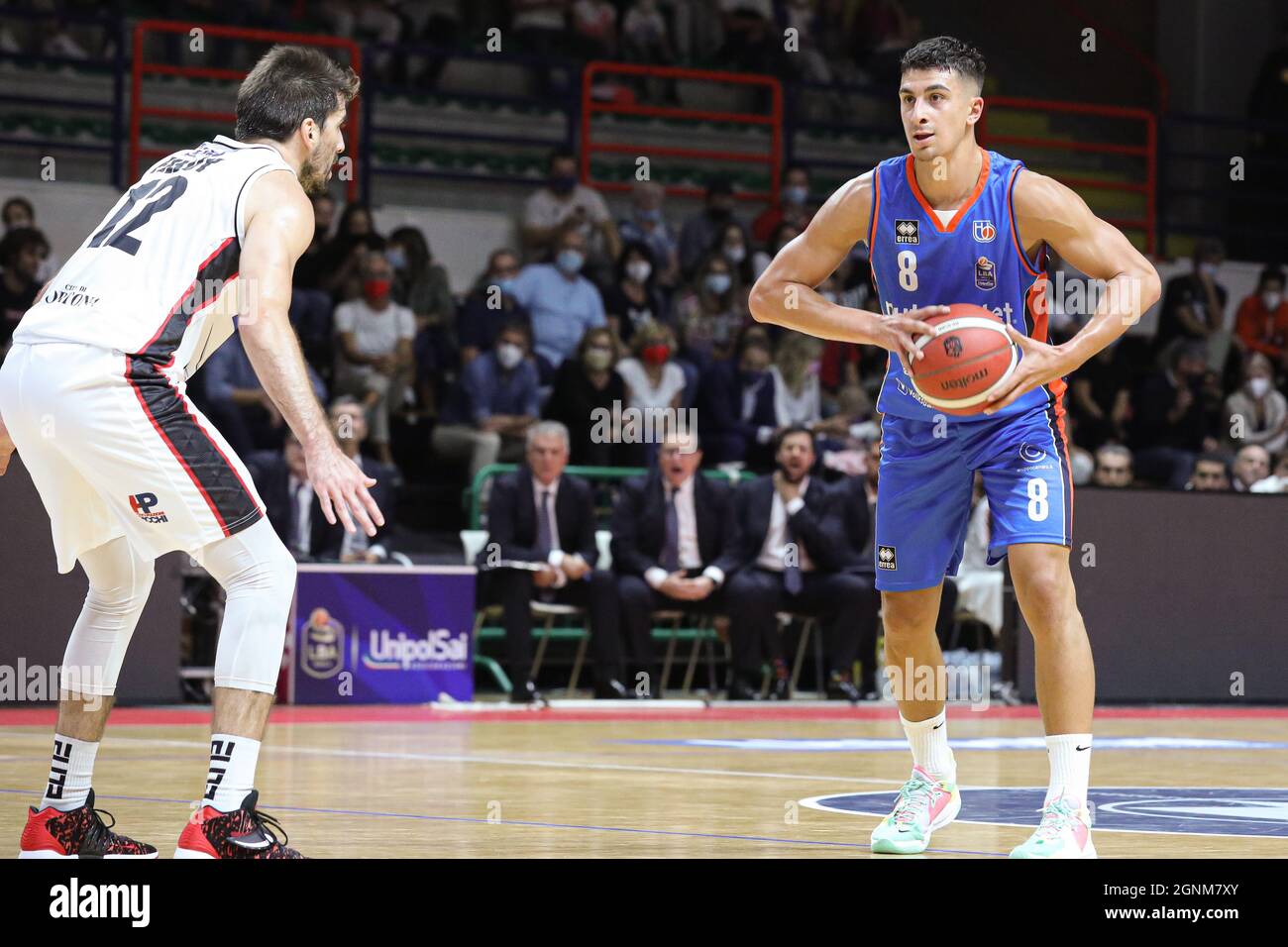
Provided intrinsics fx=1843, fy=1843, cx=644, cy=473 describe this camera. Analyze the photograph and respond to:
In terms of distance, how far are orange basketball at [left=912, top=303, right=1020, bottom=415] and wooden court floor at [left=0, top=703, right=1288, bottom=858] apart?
3.93 feet

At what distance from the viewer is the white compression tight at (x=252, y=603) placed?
168 inches

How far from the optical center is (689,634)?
12852 millimetres

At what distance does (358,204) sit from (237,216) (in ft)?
31.4

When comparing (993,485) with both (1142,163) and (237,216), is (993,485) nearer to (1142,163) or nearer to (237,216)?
(237,216)

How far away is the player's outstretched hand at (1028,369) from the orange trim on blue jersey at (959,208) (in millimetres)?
428

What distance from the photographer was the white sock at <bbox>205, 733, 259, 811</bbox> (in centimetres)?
418

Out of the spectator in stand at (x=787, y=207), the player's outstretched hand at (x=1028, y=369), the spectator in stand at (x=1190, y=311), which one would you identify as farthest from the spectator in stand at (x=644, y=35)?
the player's outstretched hand at (x=1028, y=369)

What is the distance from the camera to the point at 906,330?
4902mm

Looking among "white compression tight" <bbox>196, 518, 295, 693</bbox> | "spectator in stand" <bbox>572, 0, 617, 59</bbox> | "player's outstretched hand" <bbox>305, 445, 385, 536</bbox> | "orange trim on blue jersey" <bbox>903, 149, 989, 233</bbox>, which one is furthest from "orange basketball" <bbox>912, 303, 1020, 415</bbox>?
"spectator in stand" <bbox>572, 0, 617, 59</bbox>

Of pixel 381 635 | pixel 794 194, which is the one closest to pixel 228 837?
pixel 381 635

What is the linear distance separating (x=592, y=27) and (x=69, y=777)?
1363 cm

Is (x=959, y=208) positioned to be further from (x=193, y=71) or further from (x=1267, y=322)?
(x=1267, y=322)

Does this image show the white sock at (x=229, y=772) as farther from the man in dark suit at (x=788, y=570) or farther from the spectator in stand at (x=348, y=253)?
the spectator in stand at (x=348, y=253)
